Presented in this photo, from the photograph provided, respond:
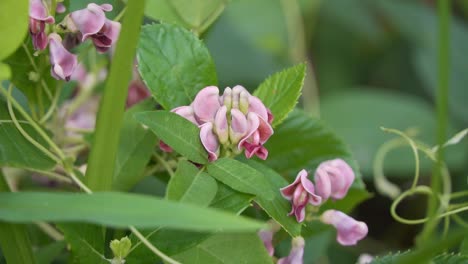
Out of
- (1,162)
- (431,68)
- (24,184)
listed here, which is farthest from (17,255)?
(431,68)

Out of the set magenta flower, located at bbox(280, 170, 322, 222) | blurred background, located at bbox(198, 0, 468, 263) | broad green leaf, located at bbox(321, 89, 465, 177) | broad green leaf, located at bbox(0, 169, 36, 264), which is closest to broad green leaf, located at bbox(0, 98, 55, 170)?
broad green leaf, located at bbox(0, 169, 36, 264)

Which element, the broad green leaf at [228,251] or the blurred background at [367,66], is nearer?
the broad green leaf at [228,251]

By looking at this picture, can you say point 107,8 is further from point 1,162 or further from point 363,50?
point 363,50

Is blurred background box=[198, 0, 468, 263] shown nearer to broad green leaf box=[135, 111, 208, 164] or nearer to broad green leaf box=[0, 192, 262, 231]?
broad green leaf box=[135, 111, 208, 164]

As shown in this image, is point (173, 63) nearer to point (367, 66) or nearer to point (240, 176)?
point (240, 176)

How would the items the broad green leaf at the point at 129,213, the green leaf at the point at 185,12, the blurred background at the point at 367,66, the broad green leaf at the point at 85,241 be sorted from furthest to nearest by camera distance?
the blurred background at the point at 367,66 < the green leaf at the point at 185,12 < the broad green leaf at the point at 85,241 < the broad green leaf at the point at 129,213

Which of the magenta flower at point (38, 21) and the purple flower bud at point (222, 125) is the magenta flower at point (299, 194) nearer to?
the purple flower bud at point (222, 125)

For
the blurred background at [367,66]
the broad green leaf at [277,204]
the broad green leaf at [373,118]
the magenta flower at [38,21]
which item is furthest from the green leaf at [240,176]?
the broad green leaf at [373,118]

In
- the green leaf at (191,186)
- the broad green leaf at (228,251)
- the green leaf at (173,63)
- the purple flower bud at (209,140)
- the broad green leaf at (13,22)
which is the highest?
the broad green leaf at (13,22)
